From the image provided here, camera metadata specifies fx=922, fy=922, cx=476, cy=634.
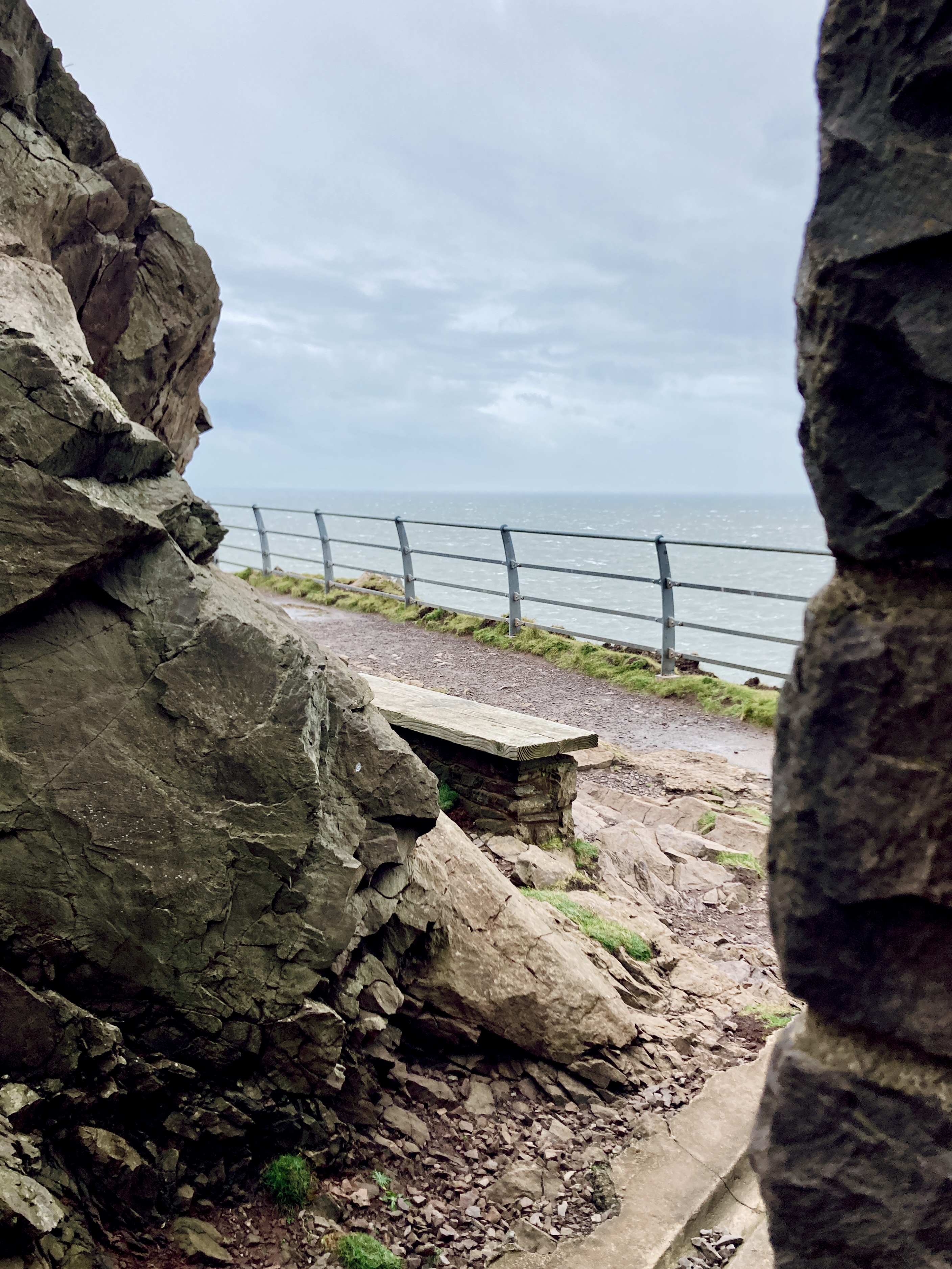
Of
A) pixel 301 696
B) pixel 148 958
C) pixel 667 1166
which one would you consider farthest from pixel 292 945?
pixel 667 1166

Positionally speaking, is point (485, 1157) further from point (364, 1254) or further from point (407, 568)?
point (407, 568)

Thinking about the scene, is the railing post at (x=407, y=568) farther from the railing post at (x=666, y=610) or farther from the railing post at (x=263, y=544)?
the railing post at (x=666, y=610)

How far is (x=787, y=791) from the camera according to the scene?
3.50ft

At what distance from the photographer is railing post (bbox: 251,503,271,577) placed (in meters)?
14.8

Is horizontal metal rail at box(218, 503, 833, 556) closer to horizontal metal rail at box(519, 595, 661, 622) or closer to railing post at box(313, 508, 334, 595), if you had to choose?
railing post at box(313, 508, 334, 595)

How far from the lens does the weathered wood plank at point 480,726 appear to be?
4711 millimetres

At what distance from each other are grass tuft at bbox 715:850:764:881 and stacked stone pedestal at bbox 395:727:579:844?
1071mm

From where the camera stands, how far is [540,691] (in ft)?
28.5

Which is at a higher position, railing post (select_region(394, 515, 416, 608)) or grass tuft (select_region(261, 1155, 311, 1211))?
railing post (select_region(394, 515, 416, 608))

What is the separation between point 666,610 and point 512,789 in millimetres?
4342

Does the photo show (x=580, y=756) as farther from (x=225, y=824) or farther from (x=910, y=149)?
(x=910, y=149)

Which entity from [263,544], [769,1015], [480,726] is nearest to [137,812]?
[480,726]

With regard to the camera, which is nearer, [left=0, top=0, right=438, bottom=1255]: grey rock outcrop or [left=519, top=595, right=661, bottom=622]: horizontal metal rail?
[left=0, top=0, right=438, bottom=1255]: grey rock outcrop

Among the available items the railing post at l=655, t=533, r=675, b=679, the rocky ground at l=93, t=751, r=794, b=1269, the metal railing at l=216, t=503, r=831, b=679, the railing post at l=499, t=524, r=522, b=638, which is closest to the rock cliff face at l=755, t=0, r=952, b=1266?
the rocky ground at l=93, t=751, r=794, b=1269
